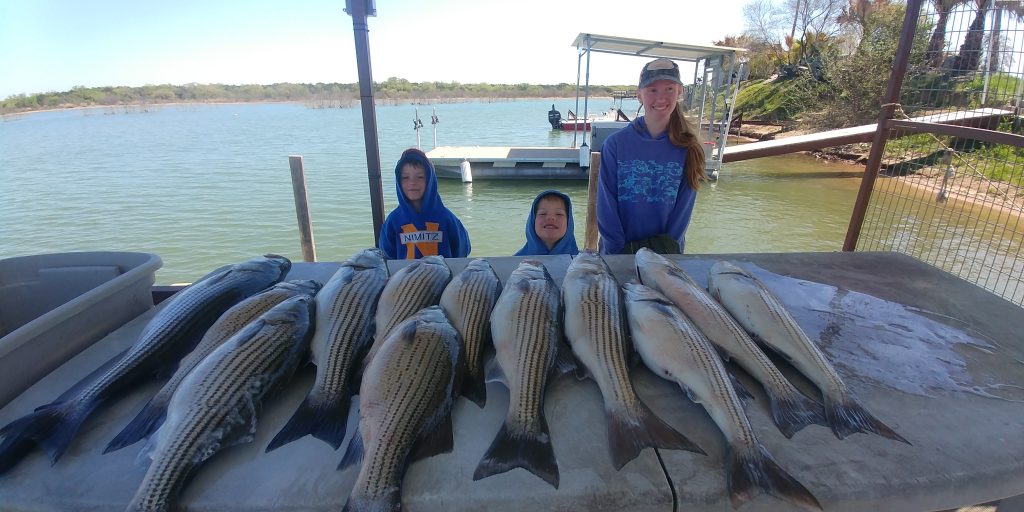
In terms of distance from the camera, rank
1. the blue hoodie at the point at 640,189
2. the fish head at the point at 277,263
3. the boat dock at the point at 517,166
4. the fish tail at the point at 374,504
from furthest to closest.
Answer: the boat dock at the point at 517,166 → the blue hoodie at the point at 640,189 → the fish head at the point at 277,263 → the fish tail at the point at 374,504

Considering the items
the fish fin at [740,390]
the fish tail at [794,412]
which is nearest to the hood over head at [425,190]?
the fish fin at [740,390]

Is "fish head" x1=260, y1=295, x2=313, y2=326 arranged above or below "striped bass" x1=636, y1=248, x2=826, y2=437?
above

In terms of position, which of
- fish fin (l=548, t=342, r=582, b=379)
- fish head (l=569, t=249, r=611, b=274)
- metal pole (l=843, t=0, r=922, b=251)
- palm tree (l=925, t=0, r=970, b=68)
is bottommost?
fish fin (l=548, t=342, r=582, b=379)

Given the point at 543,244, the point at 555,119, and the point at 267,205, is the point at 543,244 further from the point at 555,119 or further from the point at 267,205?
the point at 555,119

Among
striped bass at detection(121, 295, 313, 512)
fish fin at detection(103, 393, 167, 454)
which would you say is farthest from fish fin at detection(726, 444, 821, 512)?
fish fin at detection(103, 393, 167, 454)

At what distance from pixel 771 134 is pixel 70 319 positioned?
94.8 feet

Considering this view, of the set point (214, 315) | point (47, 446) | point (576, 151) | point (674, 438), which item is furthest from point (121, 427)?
point (576, 151)

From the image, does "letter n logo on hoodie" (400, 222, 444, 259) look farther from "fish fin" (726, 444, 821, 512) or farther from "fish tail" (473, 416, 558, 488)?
"fish fin" (726, 444, 821, 512)

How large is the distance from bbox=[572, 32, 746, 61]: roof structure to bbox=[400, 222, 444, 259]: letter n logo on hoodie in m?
9.93

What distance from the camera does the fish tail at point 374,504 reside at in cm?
120

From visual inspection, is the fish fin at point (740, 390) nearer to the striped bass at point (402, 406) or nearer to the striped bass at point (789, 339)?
the striped bass at point (789, 339)

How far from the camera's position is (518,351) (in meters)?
1.76

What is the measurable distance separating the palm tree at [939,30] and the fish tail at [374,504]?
225 inches

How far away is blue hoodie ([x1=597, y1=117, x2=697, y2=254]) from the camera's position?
130 inches
